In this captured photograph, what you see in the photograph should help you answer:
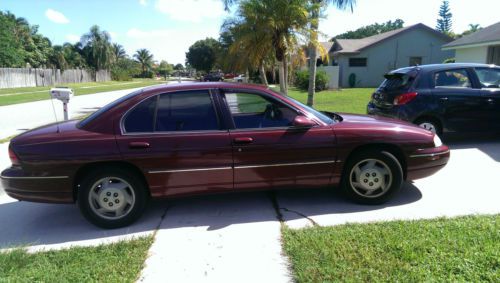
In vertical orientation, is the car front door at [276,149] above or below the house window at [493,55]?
below

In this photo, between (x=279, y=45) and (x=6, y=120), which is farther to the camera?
(x=279, y=45)

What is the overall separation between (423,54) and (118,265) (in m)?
33.0

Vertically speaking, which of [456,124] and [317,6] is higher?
[317,6]

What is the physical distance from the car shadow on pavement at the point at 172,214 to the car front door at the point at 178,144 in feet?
1.22

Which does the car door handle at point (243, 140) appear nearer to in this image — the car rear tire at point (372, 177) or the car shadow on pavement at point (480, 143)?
the car rear tire at point (372, 177)

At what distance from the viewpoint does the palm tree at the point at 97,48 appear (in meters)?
67.1

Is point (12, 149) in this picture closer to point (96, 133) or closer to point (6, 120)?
point (96, 133)

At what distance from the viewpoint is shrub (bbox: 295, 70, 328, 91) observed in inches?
1044

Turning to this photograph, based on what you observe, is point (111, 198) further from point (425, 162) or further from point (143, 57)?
point (143, 57)

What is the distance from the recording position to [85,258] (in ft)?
11.8

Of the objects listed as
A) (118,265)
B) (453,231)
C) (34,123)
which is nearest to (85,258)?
(118,265)

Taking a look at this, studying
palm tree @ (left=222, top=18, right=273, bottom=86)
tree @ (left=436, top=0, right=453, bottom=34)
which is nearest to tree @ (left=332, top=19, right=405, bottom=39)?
tree @ (left=436, top=0, right=453, bottom=34)

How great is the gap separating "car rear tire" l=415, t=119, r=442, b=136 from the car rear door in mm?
123

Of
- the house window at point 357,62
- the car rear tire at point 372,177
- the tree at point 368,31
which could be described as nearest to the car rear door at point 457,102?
the car rear tire at point 372,177
